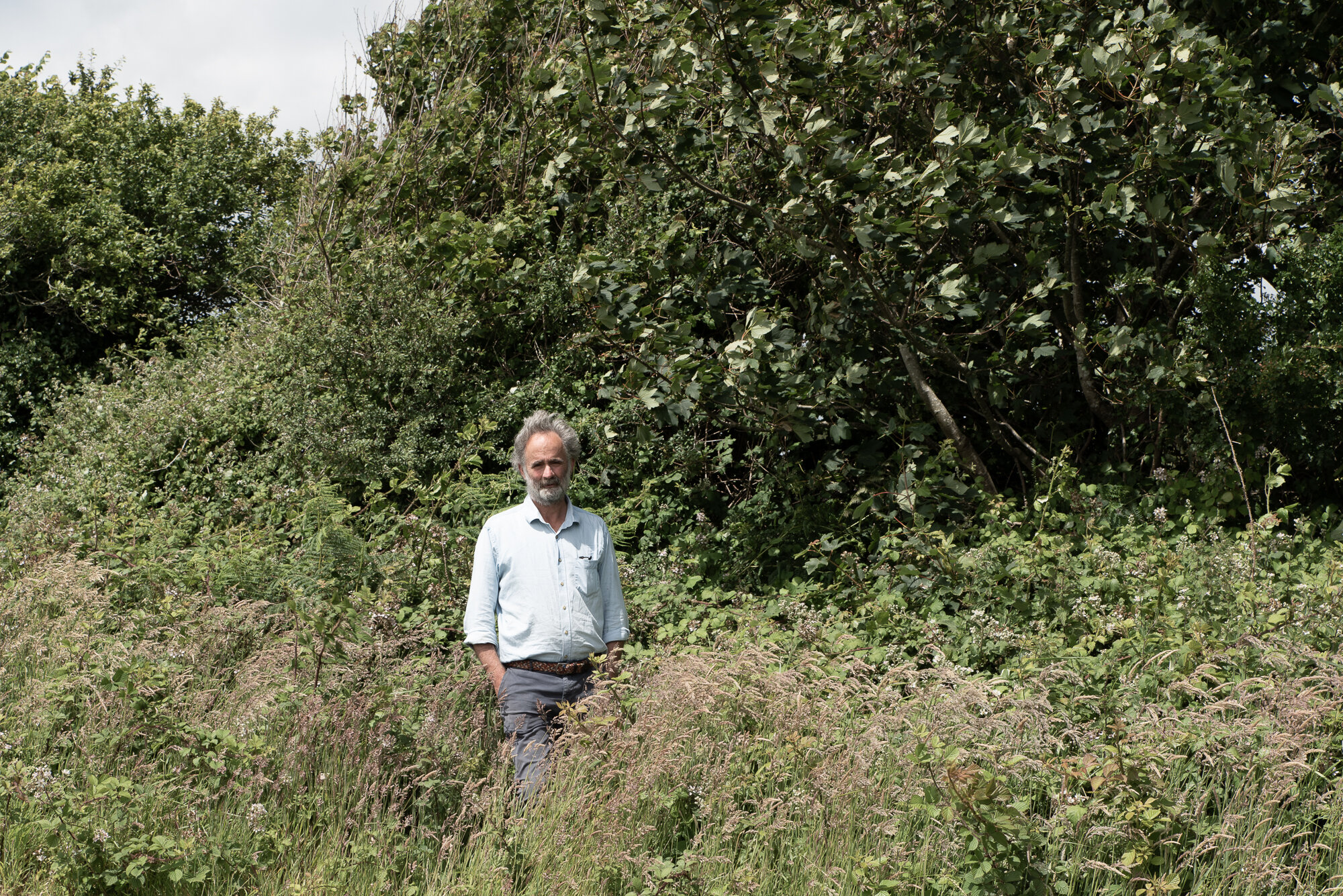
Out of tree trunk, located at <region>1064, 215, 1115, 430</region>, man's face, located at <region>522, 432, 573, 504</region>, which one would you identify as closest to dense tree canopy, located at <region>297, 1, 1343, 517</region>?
tree trunk, located at <region>1064, 215, 1115, 430</region>

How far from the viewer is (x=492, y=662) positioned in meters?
4.01

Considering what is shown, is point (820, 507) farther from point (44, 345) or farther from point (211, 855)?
point (44, 345)

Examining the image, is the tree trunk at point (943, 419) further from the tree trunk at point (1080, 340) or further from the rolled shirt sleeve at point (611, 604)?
the rolled shirt sleeve at point (611, 604)

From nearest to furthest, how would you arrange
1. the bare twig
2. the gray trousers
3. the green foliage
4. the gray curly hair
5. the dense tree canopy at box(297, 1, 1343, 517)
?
the green foliage
the gray trousers
the gray curly hair
the bare twig
the dense tree canopy at box(297, 1, 1343, 517)

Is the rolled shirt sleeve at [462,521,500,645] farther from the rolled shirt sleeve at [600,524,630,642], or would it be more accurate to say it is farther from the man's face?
the rolled shirt sleeve at [600,524,630,642]

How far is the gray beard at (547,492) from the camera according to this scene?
13.6 feet

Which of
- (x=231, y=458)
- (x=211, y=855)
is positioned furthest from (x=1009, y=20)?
(x=231, y=458)

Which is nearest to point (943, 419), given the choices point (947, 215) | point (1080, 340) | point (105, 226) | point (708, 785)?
point (1080, 340)

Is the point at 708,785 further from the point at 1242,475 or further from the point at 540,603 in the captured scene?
the point at 1242,475

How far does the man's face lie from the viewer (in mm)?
4148

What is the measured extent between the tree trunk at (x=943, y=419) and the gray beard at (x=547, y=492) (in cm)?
309

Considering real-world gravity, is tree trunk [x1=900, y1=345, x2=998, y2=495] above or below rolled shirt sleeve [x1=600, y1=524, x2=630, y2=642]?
above

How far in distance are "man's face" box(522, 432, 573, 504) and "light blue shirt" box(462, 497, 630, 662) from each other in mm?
87

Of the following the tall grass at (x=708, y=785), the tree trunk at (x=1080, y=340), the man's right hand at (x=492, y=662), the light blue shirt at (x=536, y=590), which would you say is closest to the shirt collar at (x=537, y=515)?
the light blue shirt at (x=536, y=590)
